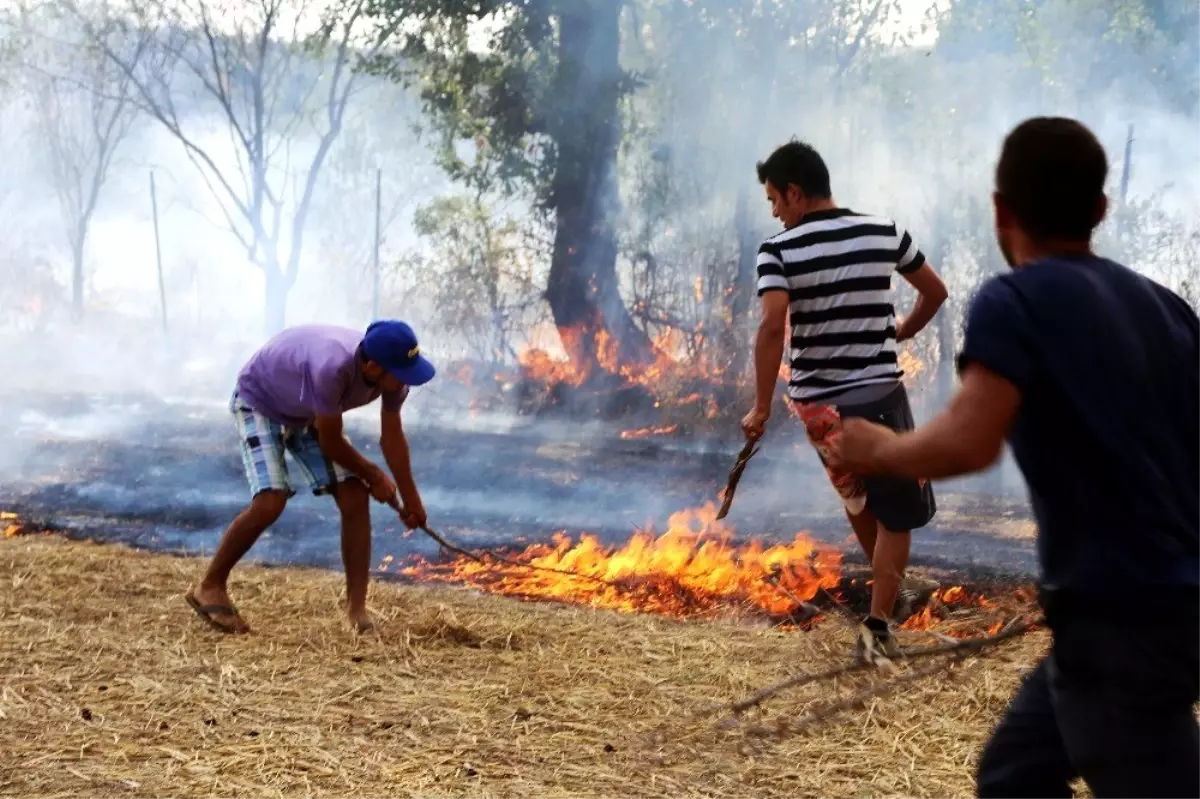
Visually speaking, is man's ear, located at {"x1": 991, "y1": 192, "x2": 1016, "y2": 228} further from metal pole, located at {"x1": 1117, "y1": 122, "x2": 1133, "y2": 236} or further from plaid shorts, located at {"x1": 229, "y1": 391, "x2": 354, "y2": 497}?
metal pole, located at {"x1": 1117, "y1": 122, "x2": 1133, "y2": 236}

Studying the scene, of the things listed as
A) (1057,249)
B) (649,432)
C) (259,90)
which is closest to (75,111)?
(259,90)

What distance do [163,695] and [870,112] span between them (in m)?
8.76

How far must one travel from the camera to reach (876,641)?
409 centimetres

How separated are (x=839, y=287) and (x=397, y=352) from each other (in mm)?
1794

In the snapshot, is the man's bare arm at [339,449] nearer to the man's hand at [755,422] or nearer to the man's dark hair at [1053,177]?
the man's hand at [755,422]

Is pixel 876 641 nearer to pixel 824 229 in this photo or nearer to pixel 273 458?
pixel 824 229

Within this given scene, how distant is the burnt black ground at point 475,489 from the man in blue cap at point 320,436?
2652 millimetres

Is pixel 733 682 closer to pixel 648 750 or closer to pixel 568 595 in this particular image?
pixel 648 750

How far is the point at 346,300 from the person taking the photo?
518 inches

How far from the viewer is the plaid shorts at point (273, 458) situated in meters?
5.00

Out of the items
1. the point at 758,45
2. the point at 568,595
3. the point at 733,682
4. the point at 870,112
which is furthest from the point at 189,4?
the point at 733,682

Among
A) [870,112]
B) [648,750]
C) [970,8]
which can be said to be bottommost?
[648,750]

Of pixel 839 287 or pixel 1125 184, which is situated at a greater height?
pixel 1125 184

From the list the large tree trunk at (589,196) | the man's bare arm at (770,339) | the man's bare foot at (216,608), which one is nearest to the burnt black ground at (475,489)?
the large tree trunk at (589,196)
